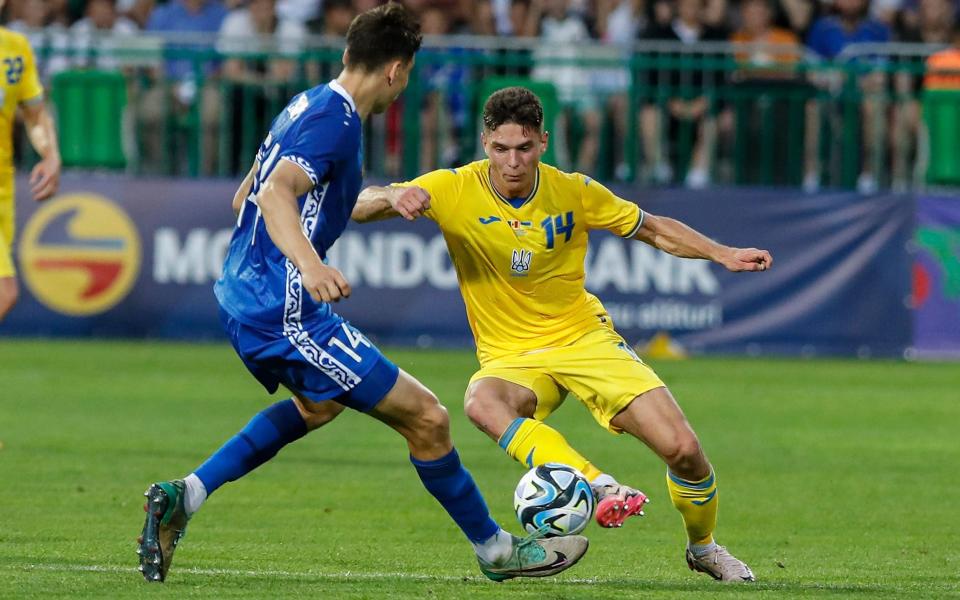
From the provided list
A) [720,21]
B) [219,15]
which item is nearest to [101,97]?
[219,15]

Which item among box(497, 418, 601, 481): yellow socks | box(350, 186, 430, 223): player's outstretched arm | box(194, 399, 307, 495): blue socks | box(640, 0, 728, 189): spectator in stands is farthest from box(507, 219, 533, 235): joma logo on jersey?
box(640, 0, 728, 189): spectator in stands

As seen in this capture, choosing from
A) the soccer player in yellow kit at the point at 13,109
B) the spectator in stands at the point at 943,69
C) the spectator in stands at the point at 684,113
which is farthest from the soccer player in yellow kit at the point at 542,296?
the spectator in stands at the point at 943,69

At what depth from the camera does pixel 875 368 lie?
1733 centimetres

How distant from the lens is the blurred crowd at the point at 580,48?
18047 millimetres

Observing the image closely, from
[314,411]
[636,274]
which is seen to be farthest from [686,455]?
[636,274]

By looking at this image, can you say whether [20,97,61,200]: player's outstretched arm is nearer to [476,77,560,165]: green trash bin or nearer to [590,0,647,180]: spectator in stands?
[476,77,560,165]: green trash bin

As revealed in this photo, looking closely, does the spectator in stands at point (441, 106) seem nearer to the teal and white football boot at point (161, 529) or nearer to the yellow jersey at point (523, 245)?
the yellow jersey at point (523, 245)

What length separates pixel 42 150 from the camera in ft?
34.1

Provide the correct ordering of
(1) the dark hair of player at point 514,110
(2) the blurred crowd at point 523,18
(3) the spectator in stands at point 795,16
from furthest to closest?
(3) the spectator in stands at point 795,16
(2) the blurred crowd at point 523,18
(1) the dark hair of player at point 514,110

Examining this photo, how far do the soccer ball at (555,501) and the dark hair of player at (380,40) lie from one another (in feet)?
5.27

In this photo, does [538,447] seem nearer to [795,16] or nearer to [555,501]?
[555,501]

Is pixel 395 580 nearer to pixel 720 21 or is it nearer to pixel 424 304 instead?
pixel 424 304

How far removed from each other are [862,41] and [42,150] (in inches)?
436

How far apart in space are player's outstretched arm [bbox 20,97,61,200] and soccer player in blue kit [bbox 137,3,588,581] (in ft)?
11.9
